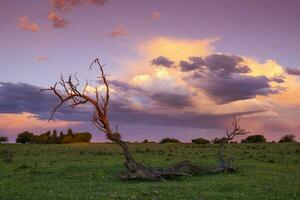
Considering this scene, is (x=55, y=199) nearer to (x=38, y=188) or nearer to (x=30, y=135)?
(x=38, y=188)

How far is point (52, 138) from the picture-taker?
127500mm

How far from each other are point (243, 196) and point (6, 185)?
14410 millimetres

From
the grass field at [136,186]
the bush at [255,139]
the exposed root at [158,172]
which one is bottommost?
the grass field at [136,186]

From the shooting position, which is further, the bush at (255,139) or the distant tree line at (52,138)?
the distant tree line at (52,138)

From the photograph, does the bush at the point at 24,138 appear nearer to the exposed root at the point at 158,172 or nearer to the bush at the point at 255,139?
the bush at the point at 255,139

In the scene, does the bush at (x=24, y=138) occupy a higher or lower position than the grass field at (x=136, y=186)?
higher

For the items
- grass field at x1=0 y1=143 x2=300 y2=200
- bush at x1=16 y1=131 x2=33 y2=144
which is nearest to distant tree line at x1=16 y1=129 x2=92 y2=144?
bush at x1=16 y1=131 x2=33 y2=144

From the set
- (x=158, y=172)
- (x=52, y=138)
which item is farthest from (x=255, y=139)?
(x=158, y=172)

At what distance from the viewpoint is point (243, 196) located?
23406 millimetres

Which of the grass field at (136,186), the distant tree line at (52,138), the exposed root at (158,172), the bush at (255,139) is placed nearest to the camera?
the grass field at (136,186)

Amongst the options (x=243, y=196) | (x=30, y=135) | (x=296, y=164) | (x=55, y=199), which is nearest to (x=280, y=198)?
(x=243, y=196)

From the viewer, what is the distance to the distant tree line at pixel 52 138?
396ft

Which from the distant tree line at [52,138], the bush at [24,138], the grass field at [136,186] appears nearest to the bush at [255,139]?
the distant tree line at [52,138]

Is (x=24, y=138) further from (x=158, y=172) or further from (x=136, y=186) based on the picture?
(x=136, y=186)
